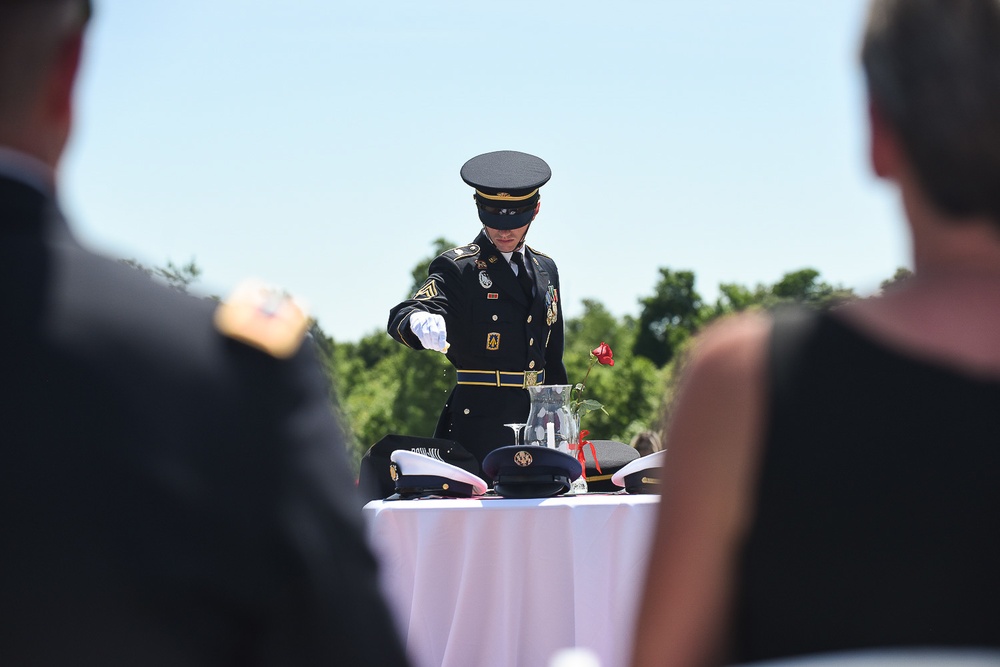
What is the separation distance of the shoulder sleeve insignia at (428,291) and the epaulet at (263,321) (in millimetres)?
3982

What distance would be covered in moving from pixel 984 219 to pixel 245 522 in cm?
89

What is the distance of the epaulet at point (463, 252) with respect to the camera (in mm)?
5574

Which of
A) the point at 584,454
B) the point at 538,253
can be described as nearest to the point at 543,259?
the point at 538,253

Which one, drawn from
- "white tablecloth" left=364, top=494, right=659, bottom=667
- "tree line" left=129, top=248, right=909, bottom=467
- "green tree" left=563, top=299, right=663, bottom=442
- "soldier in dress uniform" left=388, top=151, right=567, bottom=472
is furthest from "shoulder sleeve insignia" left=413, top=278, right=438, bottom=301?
"green tree" left=563, top=299, right=663, bottom=442

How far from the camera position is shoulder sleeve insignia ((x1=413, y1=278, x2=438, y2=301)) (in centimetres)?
520

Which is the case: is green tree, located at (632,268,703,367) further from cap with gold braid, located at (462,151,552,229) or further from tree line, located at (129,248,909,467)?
cap with gold braid, located at (462,151,552,229)

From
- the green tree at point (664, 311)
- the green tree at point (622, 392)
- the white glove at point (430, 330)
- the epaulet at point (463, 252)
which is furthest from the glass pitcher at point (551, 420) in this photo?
the green tree at point (664, 311)

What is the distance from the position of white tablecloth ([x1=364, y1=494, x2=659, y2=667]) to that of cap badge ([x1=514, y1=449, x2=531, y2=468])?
0.21 meters

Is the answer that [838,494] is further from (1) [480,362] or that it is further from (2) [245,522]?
(1) [480,362]

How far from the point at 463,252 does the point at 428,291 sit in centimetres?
44

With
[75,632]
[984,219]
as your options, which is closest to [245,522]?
[75,632]

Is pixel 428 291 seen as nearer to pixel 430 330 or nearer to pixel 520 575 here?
pixel 430 330

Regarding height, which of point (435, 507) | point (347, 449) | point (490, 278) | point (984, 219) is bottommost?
point (435, 507)

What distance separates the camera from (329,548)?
3.48 ft
